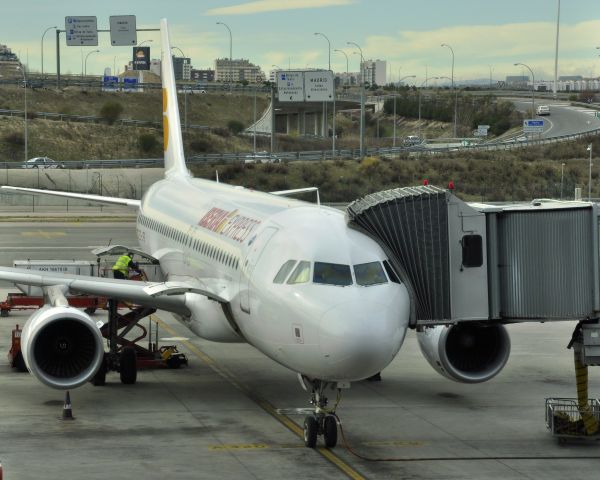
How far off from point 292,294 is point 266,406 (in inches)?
196

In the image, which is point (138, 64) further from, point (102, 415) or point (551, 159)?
point (102, 415)

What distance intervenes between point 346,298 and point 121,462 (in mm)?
4676

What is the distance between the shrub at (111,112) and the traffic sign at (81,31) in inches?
352

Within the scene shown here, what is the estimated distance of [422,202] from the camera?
21.5m

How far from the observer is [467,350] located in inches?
952

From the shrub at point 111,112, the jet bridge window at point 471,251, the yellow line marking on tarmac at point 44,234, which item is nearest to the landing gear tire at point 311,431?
the jet bridge window at point 471,251

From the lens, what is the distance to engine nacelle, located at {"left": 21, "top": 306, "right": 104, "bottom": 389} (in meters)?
23.2

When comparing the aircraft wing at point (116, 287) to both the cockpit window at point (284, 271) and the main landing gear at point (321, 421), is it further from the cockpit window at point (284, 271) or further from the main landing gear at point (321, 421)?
the main landing gear at point (321, 421)

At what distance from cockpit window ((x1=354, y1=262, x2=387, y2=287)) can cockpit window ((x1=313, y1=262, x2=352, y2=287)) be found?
16 centimetres

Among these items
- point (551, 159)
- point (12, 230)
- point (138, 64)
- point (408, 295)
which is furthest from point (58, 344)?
point (138, 64)

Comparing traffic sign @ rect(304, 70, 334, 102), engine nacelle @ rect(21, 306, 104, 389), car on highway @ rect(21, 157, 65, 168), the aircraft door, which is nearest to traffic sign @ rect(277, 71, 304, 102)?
traffic sign @ rect(304, 70, 334, 102)

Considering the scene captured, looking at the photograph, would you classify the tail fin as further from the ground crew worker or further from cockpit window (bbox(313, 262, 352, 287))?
cockpit window (bbox(313, 262, 352, 287))

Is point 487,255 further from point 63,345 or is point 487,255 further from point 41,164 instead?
point 41,164

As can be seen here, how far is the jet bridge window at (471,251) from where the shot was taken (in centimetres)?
2141
